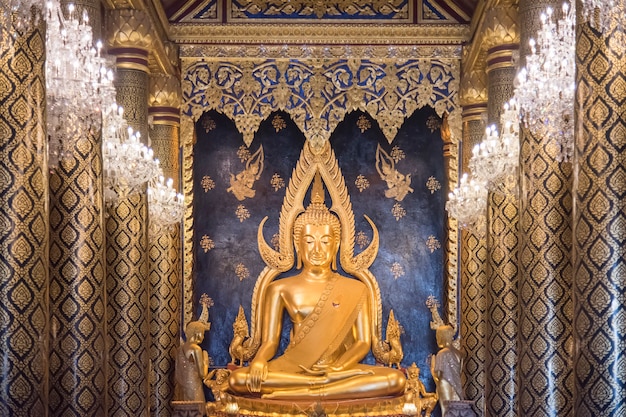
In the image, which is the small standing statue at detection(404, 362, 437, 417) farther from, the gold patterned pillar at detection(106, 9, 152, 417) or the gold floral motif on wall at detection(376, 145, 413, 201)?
the gold patterned pillar at detection(106, 9, 152, 417)

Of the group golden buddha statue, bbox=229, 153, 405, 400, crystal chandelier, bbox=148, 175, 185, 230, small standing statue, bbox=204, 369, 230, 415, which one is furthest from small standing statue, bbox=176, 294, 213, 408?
crystal chandelier, bbox=148, 175, 185, 230

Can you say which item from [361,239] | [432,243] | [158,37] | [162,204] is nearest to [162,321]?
[162,204]

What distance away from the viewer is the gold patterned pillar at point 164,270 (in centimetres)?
1256

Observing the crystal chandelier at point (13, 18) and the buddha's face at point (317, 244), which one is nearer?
the crystal chandelier at point (13, 18)

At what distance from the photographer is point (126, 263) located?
1070cm

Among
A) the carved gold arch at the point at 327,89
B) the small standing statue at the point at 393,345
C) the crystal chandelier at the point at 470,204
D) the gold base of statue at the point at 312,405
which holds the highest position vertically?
the carved gold arch at the point at 327,89

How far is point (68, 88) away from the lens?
851cm

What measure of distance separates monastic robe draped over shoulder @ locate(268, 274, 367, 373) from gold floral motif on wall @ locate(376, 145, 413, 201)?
1.15 m

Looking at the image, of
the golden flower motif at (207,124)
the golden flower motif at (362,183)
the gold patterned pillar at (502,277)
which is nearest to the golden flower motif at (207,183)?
the golden flower motif at (207,124)

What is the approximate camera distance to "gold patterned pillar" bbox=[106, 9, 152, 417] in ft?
34.0

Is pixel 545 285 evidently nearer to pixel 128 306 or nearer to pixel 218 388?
pixel 128 306

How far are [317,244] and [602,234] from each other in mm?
7817

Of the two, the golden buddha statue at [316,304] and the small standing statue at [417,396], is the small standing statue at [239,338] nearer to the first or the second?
the golden buddha statue at [316,304]

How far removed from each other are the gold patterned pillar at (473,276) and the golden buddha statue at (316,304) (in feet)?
3.10
